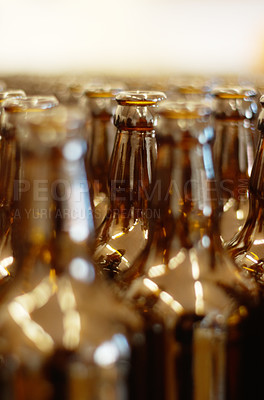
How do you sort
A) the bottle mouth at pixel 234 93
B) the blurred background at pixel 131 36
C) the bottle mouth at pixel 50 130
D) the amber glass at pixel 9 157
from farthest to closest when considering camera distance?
the blurred background at pixel 131 36 → the bottle mouth at pixel 234 93 → the amber glass at pixel 9 157 → the bottle mouth at pixel 50 130

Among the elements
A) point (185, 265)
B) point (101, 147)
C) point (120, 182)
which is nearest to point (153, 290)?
point (185, 265)

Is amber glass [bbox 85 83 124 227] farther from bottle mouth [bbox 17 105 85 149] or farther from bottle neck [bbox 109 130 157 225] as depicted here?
bottle mouth [bbox 17 105 85 149]

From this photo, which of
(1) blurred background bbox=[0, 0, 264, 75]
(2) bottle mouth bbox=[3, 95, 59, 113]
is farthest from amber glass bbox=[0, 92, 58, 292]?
(1) blurred background bbox=[0, 0, 264, 75]

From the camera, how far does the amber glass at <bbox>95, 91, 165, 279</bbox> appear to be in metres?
0.47

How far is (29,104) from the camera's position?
41 centimetres

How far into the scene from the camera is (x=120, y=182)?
0.49 metres

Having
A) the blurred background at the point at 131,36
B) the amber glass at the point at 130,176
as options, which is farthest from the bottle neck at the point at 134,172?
Answer: the blurred background at the point at 131,36

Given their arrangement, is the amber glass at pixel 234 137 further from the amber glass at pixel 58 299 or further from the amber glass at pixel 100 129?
the amber glass at pixel 58 299

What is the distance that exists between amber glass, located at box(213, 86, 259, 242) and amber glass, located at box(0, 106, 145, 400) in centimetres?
29

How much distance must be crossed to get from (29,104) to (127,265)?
15cm

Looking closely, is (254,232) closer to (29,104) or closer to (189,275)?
(189,275)

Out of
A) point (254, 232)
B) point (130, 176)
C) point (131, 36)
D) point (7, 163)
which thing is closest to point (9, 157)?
point (7, 163)

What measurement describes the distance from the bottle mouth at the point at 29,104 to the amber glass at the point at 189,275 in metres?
0.08

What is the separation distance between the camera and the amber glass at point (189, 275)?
379 mm
